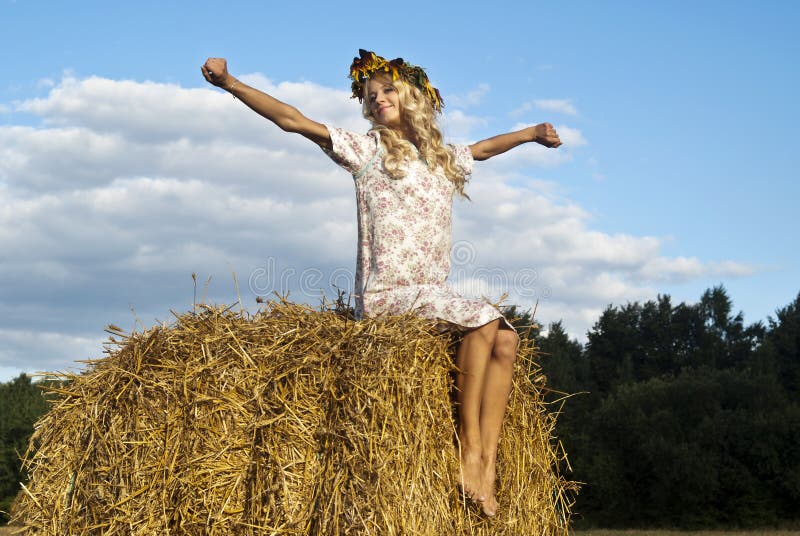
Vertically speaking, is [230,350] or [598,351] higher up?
[598,351]

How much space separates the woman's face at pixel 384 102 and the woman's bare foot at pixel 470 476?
2182 millimetres

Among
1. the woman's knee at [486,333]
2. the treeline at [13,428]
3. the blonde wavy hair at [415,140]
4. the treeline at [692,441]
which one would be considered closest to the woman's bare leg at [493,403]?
the woman's knee at [486,333]

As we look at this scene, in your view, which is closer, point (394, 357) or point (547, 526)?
point (394, 357)

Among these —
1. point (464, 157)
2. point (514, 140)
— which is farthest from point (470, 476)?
point (514, 140)

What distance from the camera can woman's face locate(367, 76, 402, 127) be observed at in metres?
5.42

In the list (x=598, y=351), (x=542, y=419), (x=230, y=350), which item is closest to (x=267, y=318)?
(x=230, y=350)

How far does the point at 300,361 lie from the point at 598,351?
36.1 m

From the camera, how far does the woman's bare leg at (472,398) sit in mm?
4508

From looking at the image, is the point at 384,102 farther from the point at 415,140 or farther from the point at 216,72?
the point at 216,72

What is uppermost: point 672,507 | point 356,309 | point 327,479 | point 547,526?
point 356,309

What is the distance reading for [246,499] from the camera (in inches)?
168

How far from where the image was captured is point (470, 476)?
14.8ft

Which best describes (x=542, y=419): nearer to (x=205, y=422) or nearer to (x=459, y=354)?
(x=459, y=354)

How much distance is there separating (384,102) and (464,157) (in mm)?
658
